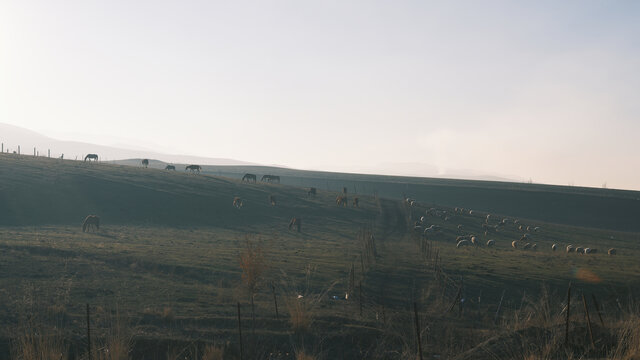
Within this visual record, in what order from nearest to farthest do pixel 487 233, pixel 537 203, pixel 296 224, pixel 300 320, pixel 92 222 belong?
pixel 300 320 < pixel 92 222 < pixel 296 224 < pixel 487 233 < pixel 537 203

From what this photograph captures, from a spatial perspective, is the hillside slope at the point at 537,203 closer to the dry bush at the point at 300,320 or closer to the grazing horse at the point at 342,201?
the grazing horse at the point at 342,201

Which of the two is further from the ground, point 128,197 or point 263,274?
point 128,197

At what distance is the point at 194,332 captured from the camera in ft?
43.3

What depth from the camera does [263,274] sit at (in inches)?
829

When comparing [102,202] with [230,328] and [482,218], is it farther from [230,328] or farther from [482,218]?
[482,218]

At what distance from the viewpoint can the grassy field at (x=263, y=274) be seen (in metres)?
12.5

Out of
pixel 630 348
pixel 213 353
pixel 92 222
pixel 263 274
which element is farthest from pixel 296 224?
pixel 630 348

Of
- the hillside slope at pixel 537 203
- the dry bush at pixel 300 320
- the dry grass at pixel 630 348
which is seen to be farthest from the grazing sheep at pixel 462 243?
the hillside slope at pixel 537 203

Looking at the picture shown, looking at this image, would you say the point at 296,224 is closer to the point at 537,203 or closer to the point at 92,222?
the point at 92,222

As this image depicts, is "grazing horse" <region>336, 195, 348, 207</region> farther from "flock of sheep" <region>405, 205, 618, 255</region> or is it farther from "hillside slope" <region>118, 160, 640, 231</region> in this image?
"hillside slope" <region>118, 160, 640, 231</region>

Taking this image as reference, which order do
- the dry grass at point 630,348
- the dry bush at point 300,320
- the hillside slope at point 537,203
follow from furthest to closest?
the hillside slope at point 537,203 → the dry bush at point 300,320 → the dry grass at point 630,348

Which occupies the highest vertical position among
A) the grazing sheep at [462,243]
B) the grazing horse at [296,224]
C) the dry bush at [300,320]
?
the dry bush at [300,320]

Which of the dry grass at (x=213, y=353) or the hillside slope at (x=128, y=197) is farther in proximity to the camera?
the hillside slope at (x=128, y=197)

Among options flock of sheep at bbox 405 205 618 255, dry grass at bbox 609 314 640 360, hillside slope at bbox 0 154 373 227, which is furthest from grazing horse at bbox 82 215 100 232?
dry grass at bbox 609 314 640 360
